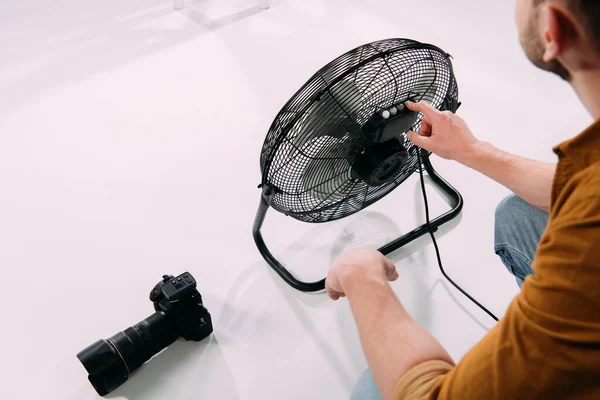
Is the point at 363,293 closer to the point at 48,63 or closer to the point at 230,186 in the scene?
the point at 230,186

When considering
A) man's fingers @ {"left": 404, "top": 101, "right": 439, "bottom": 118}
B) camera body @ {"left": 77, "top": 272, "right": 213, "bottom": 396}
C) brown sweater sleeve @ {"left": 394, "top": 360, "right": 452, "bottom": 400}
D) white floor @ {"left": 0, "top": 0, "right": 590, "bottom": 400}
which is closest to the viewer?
brown sweater sleeve @ {"left": 394, "top": 360, "right": 452, "bottom": 400}

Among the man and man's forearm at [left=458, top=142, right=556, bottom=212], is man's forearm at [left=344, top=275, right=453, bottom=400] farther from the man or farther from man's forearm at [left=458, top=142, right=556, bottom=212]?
man's forearm at [left=458, top=142, right=556, bottom=212]

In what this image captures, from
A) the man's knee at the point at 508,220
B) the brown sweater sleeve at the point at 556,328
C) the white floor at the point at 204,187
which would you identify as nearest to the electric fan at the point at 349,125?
the man's knee at the point at 508,220

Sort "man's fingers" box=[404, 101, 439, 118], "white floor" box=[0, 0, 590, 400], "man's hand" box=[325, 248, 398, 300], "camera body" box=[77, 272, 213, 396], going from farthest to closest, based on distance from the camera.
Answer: "white floor" box=[0, 0, 590, 400], "camera body" box=[77, 272, 213, 396], "man's fingers" box=[404, 101, 439, 118], "man's hand" box=[325, 248, 398, 300]

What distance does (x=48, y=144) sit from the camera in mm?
1862

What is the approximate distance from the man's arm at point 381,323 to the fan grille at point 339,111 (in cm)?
21

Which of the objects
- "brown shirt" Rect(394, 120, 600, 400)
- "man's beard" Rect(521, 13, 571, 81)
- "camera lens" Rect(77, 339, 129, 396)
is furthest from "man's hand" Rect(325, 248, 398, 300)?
"camera lens" Rect(77, 339, 129, 396)

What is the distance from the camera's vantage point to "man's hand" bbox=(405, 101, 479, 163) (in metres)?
1.13

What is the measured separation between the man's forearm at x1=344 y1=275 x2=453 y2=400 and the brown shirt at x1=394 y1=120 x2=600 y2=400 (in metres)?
0.13

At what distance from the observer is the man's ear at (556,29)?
62 cm

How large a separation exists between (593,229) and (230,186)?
1.27 meters

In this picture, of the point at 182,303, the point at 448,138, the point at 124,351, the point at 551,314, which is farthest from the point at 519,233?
the point at 124,351

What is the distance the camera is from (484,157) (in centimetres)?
114

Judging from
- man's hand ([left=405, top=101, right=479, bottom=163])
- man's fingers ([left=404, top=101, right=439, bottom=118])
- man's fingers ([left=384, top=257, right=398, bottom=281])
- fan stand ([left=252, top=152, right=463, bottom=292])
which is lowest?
fan stand ([left=252, top=152, right=463, bottom=292])
